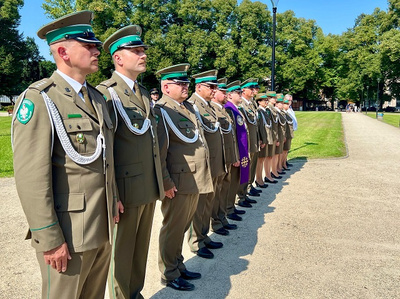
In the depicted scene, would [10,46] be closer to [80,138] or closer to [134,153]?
[134,153]

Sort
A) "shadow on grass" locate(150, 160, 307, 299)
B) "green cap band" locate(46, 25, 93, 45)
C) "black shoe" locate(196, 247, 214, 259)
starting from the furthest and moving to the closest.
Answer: "black shoe" locate(196, 247, 214, 259) → "shadow on grass" locate(150, 160, 307, 299) → "green cap band" locate(46, 25, 93, 45)

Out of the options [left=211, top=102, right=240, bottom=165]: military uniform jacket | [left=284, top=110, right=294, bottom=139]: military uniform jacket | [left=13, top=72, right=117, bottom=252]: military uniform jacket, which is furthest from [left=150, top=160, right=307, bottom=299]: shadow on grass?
[left=284, top=110, right=294, bottom=139]: military uniform jacket

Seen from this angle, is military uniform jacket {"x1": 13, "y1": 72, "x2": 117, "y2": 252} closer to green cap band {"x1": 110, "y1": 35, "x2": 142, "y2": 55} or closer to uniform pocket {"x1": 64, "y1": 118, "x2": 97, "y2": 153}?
uniform pocket {"x1": 64, "y1": 118, "x2": 97, "y2": 153}

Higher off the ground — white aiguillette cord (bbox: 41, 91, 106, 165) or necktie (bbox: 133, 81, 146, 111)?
necktie (bbox: 133, 81, 146, 111)

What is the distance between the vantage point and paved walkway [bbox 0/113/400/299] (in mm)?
3668

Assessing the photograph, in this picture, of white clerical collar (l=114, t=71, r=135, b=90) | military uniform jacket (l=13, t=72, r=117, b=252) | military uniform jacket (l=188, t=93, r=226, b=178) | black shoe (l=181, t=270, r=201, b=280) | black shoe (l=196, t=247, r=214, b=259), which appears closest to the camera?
military uniform jacket (l=13, t=72, r=117, b=252)

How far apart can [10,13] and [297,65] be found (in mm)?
38003

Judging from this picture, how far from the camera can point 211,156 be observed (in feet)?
15.0

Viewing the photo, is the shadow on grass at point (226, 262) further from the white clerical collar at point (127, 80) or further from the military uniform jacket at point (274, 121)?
the military uniform jacket at point (274, 121)

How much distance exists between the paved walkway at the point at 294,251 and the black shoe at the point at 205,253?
0.09 meters

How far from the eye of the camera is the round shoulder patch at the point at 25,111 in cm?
199

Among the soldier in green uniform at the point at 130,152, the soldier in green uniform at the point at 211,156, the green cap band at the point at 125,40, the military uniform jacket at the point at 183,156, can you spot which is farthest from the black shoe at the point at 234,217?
the green cap band at the point at 125,40

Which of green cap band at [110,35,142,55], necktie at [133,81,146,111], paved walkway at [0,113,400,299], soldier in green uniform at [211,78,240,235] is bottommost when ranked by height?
paved walkway at [0,113,400,299]

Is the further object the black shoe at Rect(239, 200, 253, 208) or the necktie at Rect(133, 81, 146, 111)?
the black shoe at Rect(239, 200, 253, 208)
